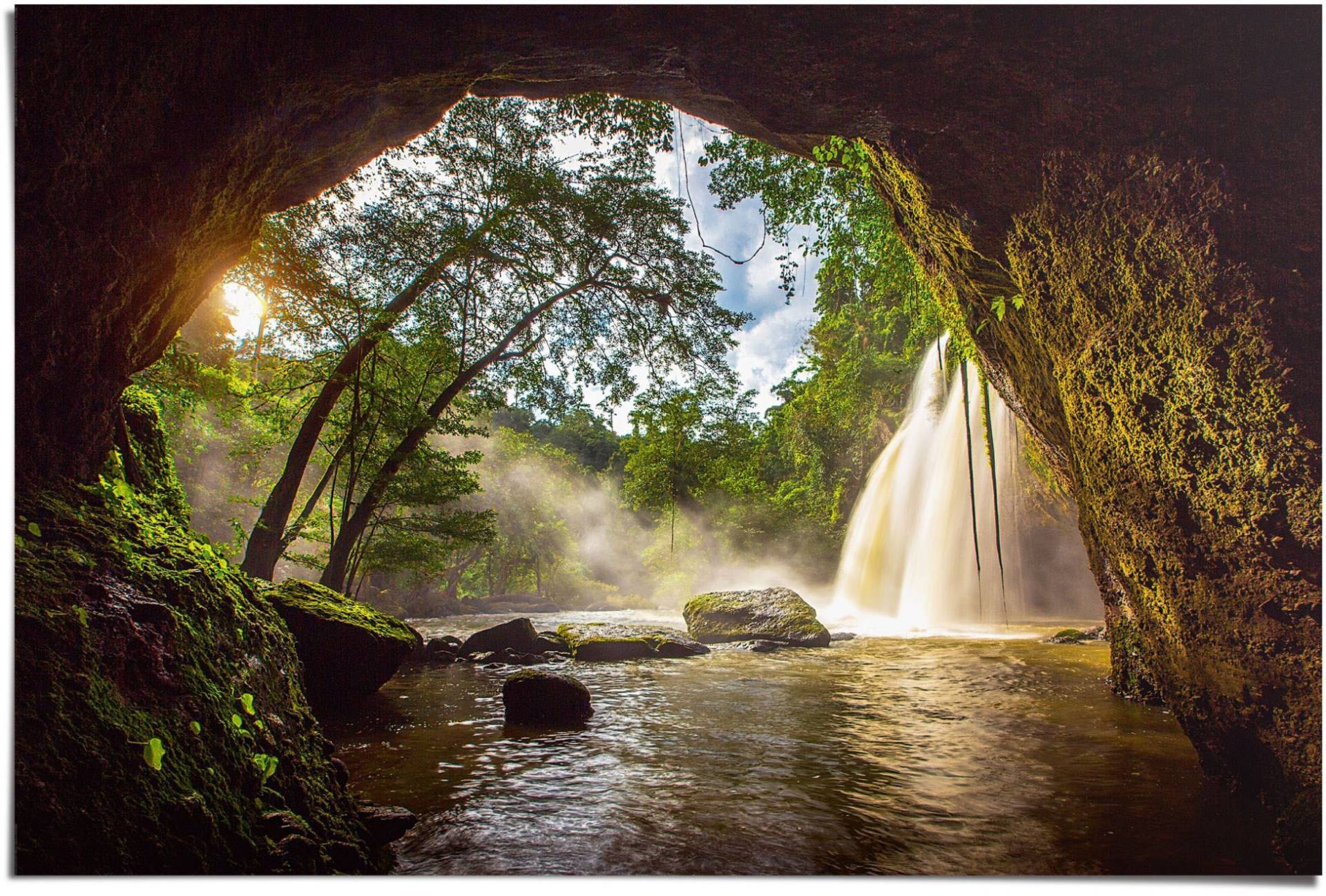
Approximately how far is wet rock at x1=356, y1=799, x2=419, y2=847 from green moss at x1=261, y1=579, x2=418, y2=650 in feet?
10.3

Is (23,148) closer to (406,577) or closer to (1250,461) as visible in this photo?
(1250,461)

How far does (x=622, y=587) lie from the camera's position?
38.0 meters

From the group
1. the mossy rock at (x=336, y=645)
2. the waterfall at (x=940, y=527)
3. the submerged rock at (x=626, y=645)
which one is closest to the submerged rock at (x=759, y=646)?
the submerged rock at (x=626, y=645)

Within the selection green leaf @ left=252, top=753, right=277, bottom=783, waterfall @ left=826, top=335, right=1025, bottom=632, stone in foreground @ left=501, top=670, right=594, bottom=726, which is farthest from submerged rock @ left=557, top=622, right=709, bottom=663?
green leaf @ left=252, top=753, right=277, bottom=783

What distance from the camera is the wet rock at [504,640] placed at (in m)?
9.46

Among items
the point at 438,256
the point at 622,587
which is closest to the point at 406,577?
the point at 622,587

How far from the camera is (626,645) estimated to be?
9.16m

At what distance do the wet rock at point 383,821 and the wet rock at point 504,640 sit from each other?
260 inches

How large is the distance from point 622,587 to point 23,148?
121 feet

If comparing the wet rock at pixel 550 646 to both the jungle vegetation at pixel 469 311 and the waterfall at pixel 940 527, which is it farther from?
the waterfall at pixel 940 527

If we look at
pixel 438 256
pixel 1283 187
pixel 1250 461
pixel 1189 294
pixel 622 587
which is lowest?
pixel 622 587

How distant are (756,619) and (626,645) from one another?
2702 mm

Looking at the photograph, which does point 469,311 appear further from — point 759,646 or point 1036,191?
point 1036,191

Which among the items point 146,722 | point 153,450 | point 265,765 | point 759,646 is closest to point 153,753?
point 146,722
